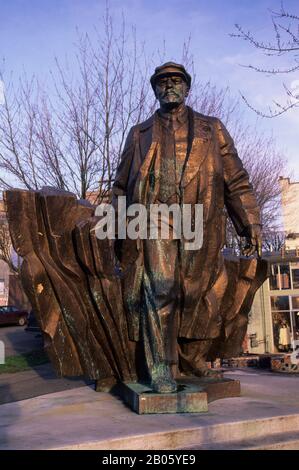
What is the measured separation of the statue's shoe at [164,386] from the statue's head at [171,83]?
105 inches

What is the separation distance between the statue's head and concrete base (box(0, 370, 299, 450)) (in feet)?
9.57

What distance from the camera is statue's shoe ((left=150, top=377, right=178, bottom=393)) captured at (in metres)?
4.32

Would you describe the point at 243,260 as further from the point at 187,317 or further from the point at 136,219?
the point at 136,219

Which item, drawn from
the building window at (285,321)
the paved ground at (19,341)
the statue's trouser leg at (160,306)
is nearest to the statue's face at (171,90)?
the statue's trouser leg at (160,306)

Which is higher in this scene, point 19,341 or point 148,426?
point 148,426

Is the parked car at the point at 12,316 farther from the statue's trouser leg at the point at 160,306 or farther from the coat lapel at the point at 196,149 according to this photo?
the coat lapel at the point at 196,149

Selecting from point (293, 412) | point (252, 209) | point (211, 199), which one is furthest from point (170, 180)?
point (293, 412)

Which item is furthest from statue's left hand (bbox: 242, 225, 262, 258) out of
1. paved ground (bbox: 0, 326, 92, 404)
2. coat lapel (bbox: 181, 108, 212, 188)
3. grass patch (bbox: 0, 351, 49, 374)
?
grass patch (bbox: 0, 351, 49, 374)

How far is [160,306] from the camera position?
4.78 m

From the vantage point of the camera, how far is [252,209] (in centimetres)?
545

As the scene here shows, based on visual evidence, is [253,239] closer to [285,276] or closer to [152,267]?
[152,267]

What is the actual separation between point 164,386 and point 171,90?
2831 mm

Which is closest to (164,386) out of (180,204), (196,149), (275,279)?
(180,204)
